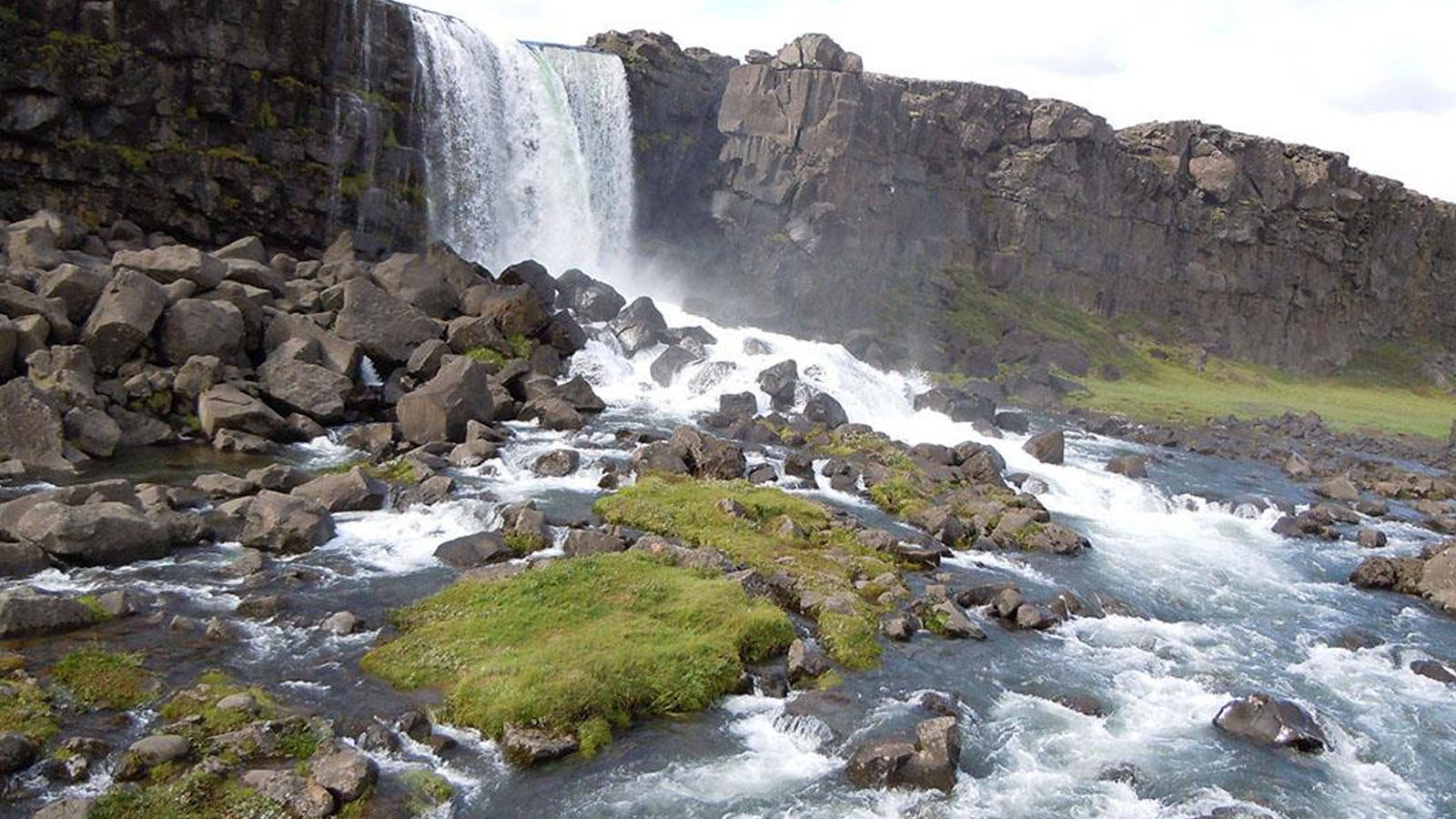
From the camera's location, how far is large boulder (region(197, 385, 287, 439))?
1108 inches

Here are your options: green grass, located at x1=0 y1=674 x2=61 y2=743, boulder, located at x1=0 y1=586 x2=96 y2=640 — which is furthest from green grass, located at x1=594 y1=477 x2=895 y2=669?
green grass, located at x1=0 y1=674 x2=61 y2=743

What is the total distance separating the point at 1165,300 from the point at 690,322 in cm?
5023

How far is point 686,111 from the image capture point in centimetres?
6838

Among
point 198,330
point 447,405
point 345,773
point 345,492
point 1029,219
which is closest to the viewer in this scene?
point 345,773

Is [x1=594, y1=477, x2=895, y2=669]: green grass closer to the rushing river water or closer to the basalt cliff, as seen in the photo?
the rushing river water

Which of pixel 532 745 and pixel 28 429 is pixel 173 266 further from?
pixel 532 745

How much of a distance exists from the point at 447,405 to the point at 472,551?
939 centimetres

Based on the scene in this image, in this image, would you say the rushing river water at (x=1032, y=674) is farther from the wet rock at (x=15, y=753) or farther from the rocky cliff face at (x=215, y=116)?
the rocky cliff face at (x=215, y=116)

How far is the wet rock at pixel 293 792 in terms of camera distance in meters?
12.3

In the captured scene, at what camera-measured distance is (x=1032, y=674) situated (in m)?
18.4

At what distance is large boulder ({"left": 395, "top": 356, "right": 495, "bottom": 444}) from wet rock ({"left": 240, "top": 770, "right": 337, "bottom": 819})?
1704 cm

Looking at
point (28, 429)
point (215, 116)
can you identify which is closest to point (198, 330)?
point (28, 429)

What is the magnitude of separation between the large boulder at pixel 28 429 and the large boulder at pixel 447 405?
26.2 feet

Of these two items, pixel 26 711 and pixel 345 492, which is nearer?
pixel 26 711
